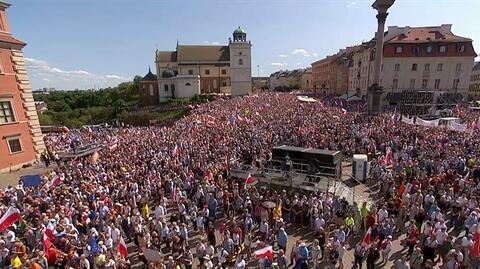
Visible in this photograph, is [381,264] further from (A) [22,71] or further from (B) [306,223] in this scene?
(A) [22,71]

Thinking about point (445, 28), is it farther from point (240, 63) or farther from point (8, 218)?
point (8, 218)

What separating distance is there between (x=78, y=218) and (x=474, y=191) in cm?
1675

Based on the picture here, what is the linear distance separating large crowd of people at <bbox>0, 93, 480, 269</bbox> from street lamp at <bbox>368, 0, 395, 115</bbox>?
51.3 feet

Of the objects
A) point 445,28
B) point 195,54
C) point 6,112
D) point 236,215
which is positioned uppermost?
point 445,28

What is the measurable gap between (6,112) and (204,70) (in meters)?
64.8

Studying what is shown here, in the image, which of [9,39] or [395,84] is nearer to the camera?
[9,39]

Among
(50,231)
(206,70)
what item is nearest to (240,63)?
(206,70)

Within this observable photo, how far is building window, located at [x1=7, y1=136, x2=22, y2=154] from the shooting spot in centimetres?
2283

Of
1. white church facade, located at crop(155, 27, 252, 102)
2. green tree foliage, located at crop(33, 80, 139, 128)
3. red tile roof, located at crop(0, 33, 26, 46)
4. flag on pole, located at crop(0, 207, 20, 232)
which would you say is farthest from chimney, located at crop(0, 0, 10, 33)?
white church facade, located at crop(155, 27, 252, 102)

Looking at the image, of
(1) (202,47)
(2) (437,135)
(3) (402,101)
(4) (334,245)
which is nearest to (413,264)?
(4) (334,245)

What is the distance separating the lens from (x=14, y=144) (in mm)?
23234

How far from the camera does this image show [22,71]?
2412cm

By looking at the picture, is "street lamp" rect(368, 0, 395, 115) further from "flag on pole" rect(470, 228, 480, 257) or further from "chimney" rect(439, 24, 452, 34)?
"flag on pole" rect(470, 228, 480, 257)

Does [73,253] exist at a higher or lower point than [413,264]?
higher
